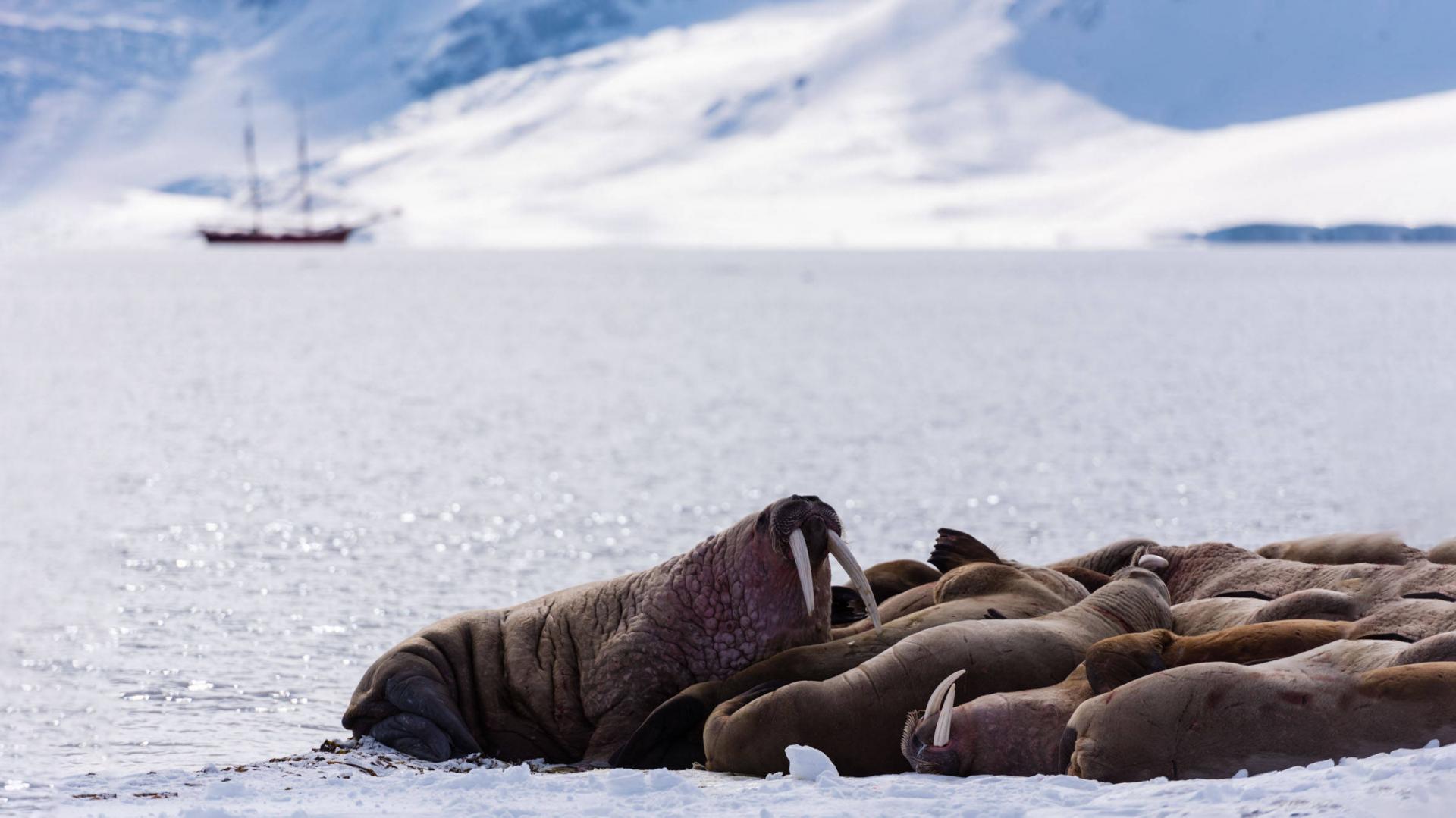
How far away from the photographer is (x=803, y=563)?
25.1 ft

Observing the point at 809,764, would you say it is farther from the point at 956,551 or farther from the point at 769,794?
the point at 956,551

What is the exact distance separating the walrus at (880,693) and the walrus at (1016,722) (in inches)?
6.4

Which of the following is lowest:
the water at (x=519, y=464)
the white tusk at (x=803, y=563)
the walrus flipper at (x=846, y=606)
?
the water at (x=519, y=464)

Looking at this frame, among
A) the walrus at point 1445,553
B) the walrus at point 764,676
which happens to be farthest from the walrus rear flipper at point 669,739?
the walrus at point 1445,553

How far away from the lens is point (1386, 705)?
5.82 m

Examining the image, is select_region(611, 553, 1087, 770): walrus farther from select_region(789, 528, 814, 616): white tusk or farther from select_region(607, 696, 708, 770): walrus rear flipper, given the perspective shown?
select_region(789, 528, 814, 616): white tusk

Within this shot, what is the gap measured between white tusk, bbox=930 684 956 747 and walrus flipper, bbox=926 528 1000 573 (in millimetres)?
2465

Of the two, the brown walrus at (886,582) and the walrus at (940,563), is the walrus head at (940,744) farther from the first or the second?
the brown walrus at (886,582)

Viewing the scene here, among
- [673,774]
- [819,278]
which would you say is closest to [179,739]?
[673,774]

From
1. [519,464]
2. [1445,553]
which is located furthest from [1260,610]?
[519,464]

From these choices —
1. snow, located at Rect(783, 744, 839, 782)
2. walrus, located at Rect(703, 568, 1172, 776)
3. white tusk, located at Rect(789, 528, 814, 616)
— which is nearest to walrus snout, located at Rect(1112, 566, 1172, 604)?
walrus, located at Rect(703, 568, 1172, 776)

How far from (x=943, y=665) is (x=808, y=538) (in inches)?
41.0

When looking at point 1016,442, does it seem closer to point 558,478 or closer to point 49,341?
point 558,478

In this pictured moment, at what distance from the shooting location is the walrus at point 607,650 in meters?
7.96
